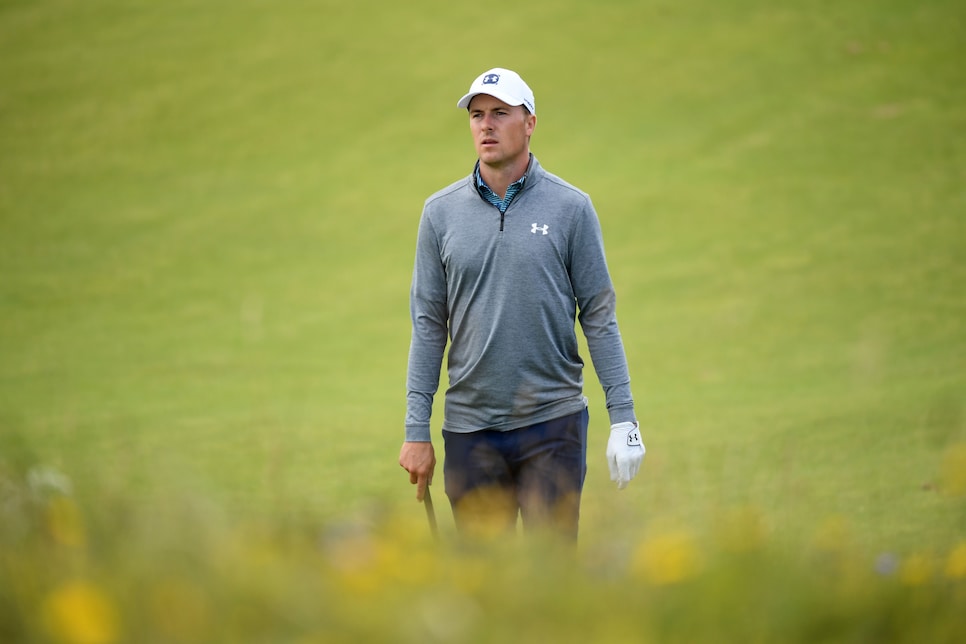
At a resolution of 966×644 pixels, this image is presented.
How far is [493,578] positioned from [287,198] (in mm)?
17879

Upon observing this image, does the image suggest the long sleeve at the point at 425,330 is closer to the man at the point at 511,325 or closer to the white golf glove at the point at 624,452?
the man at the point at 511,325

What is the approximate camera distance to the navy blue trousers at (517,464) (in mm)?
3855

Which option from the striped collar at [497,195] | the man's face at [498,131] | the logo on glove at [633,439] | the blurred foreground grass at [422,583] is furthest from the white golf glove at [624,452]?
the blurred foreground grass at [422,583]

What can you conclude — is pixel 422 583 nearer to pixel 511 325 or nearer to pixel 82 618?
pixel 82 618

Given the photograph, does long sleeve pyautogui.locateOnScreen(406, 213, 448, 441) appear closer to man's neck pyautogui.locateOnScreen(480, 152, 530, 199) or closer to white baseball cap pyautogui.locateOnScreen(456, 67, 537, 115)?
man's neck pyautogui.locateOnScreen(480, 152, 530, 199)

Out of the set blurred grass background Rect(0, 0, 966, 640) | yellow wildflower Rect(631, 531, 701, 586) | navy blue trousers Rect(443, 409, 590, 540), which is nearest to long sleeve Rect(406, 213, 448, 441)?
navy blue trousers Rect(443, 409, 590, 540)

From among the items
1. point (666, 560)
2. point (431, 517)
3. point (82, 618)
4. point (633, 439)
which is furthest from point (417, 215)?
point (82, 618)

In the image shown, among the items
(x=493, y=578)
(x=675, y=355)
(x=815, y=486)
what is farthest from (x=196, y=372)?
(x=493, y=578)

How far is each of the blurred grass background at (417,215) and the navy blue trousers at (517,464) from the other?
0.95 feet

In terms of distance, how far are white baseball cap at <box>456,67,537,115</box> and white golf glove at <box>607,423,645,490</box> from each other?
3.85 feet

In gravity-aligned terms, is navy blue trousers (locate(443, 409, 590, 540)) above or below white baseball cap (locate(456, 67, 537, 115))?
below

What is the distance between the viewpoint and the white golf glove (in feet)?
12.6

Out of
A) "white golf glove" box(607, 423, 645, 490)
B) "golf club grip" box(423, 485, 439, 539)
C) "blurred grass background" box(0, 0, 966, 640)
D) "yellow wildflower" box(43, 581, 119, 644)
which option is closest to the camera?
"yellow wildflower" box(43, 581, 119, 644)

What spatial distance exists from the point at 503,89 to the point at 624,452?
131 centimetres
